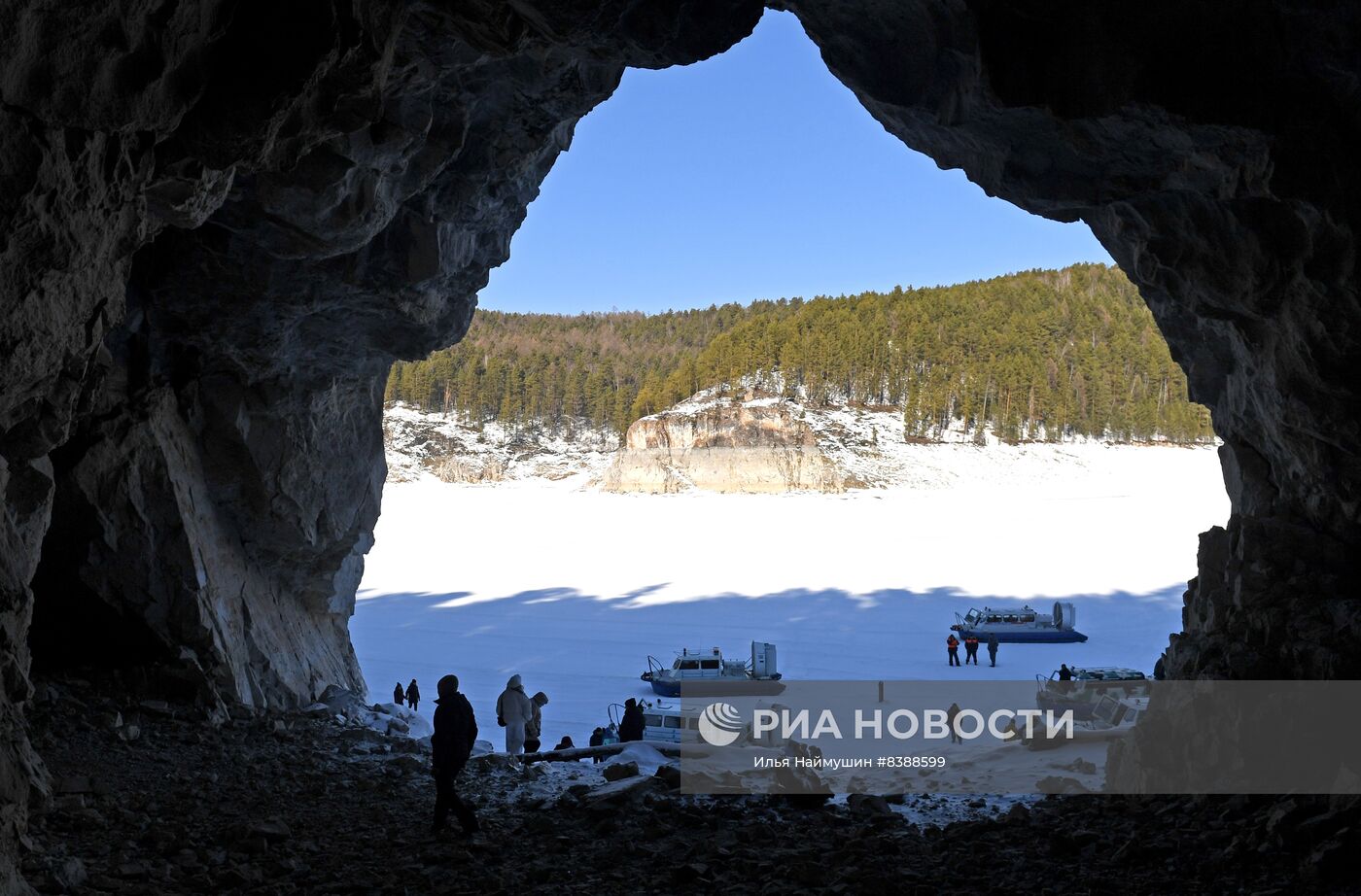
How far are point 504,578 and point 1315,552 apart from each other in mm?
24807

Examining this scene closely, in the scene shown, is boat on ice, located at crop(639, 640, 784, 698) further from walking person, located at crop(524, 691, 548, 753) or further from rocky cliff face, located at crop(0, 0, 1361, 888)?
rocky cliff face, located at crop(0, 0, 1361, 888)

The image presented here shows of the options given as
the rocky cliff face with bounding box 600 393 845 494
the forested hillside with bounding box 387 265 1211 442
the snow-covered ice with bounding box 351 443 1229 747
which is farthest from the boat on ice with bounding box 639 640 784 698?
the forested hillside with bounding box 387 265 1211 442

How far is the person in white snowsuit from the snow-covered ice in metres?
1.93

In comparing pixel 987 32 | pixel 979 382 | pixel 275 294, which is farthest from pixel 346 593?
pixel 979 382

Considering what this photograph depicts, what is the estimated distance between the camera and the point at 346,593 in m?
14.3

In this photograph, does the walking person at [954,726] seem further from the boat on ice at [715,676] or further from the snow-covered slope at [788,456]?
the snow-covered slope at [788,456]

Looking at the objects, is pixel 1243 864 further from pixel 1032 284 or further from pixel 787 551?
pixel 1032 284

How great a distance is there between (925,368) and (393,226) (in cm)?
8234

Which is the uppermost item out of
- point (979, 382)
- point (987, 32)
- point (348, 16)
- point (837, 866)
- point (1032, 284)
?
point (1032, 284)

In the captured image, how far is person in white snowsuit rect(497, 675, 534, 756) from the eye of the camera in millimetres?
11477

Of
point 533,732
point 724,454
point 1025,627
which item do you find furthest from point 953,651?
point 724,454

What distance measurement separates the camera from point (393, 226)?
33.2 ft

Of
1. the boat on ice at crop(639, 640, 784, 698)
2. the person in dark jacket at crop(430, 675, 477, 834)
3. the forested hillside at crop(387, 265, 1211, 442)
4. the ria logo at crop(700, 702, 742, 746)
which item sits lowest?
the boat on ice at crop(639, 640, 784, 698)

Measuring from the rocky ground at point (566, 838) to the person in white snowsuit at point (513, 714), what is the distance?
121 inches
